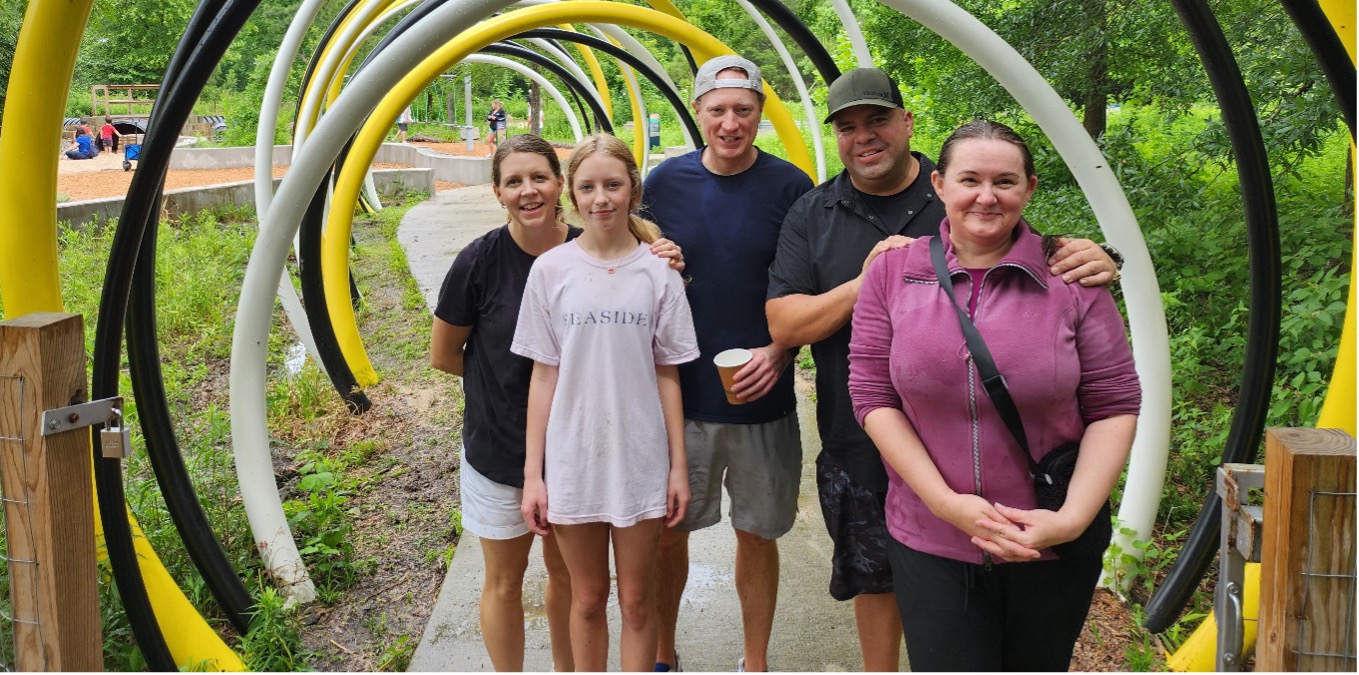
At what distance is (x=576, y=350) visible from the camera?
247 cm

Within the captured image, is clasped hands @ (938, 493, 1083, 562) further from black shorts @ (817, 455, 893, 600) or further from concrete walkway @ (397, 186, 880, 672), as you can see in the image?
concrete walkway @ (397, 186, 880, 672)

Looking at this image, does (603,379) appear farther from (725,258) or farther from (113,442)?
(113,442)

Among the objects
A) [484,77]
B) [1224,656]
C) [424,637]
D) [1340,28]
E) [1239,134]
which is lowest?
[424,637]

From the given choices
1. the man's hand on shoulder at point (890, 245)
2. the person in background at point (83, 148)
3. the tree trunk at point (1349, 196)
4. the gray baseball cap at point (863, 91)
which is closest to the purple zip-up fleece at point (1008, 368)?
the man's hand on shoulder at point (890, 245)

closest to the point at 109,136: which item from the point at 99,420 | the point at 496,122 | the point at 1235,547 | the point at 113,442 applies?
the point at 496,122

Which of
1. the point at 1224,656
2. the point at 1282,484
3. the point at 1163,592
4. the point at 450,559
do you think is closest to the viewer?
the point at 1282,484

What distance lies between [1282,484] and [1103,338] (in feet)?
1.35

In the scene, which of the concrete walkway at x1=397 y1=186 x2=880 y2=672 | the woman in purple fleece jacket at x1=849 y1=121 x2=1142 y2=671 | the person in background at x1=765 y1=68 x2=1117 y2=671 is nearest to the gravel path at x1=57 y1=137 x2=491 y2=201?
the concrete walkway at x1=397 y1=186 x2=880 y2=672

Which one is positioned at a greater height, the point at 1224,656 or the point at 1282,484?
the point at 1282,484

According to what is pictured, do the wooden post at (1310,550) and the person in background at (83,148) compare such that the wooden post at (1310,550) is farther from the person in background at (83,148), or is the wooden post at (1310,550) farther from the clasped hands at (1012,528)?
the person in background at (83,148)

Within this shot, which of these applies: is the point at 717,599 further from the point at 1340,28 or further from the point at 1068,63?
the point at 1068,63

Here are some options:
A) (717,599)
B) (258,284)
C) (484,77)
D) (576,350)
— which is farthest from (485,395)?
(484,77)

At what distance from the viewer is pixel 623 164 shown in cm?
257

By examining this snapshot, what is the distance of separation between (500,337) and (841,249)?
91cm
